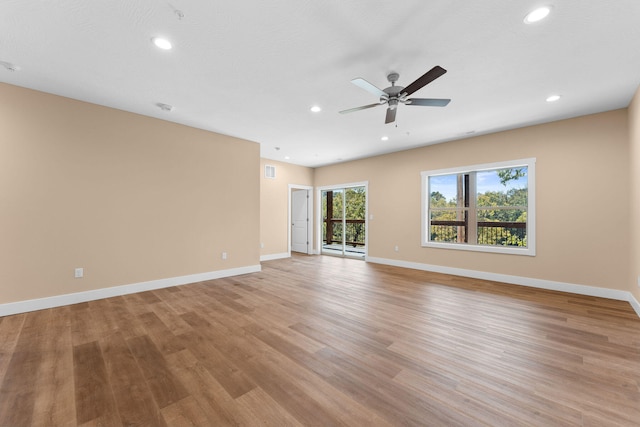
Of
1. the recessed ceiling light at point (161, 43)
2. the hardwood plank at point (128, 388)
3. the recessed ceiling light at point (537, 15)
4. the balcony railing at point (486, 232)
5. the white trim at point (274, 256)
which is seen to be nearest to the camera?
the hardwood plank at point (128, 388)

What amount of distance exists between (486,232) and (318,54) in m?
4.71

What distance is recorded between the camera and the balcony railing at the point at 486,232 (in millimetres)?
4707

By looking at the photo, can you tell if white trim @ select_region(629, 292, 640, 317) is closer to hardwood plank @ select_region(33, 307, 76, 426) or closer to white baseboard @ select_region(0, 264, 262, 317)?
hardwood plank @ select_region(33, 307, 76, 426)

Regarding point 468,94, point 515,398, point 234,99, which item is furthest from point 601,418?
point 234,99

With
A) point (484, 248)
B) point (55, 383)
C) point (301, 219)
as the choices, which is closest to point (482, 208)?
point (484, 248)

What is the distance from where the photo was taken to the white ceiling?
6.39 ft

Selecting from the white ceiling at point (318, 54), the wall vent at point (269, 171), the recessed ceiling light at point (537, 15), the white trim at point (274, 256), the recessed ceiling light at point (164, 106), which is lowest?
the white trim at point (274, 256)

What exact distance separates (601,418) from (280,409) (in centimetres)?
194

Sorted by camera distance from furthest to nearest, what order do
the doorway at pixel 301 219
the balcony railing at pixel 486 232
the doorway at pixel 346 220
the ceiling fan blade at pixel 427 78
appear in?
the doorway at pixel 346 220, the doorway at pixel 301 219, the balcony railing at pixel 486 232, the ceiling fan blade at pixel 427 78

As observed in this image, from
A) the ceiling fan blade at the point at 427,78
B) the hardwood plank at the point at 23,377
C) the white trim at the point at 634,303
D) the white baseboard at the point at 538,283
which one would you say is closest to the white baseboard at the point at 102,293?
the hardwood plank at the point at 23,377

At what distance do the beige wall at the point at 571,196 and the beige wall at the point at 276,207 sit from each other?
4.00m

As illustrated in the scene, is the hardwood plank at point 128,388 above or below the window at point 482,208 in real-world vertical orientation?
below

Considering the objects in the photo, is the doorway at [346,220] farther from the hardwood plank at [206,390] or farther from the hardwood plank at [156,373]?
the hardwood plank at [206,390]

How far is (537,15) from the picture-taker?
1.95m
